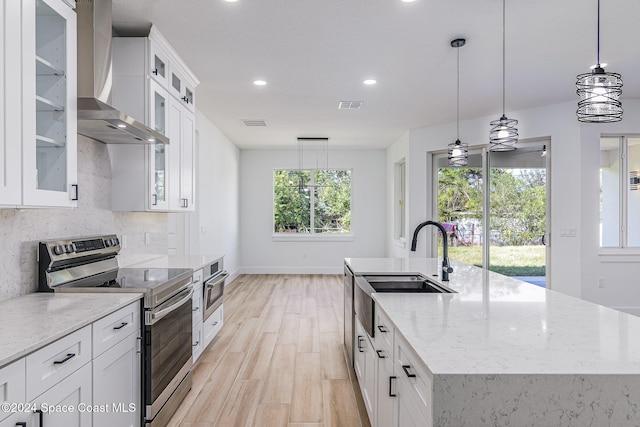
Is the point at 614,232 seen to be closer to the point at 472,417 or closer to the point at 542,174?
the point at 542,174

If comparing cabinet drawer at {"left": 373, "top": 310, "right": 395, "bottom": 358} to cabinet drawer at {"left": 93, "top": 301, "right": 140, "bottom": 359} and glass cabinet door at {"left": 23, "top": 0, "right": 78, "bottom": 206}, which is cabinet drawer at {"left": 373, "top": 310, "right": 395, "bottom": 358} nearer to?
cabinet drawer at {"left": 93, "top": 301, "right": 140, "bottom": 359}

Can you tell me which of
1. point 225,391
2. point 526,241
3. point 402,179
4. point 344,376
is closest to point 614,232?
point 526,241

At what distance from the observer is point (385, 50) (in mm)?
3219

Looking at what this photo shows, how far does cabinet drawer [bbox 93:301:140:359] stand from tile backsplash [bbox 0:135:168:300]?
629 millimetres

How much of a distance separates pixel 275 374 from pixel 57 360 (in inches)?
76.5

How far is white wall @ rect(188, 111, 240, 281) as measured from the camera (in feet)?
17.2

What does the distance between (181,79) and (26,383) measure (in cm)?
292

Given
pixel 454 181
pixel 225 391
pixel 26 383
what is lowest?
pixel 225 391

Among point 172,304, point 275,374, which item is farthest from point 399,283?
point 172,304

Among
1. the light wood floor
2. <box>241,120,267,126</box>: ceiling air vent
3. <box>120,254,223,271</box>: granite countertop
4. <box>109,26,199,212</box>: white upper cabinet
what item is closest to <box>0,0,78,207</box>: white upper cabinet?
<box>109,26,199,212</box>: white upper cabinet

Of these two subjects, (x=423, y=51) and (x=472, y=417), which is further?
(x=423, y=51)

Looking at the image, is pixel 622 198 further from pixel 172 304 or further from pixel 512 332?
pixel 172 304

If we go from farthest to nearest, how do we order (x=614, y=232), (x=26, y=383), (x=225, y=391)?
1. (x=614, y=232)
2. (x=225, y=391)
3. (x=26, y=383)

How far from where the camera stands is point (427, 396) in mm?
1113
